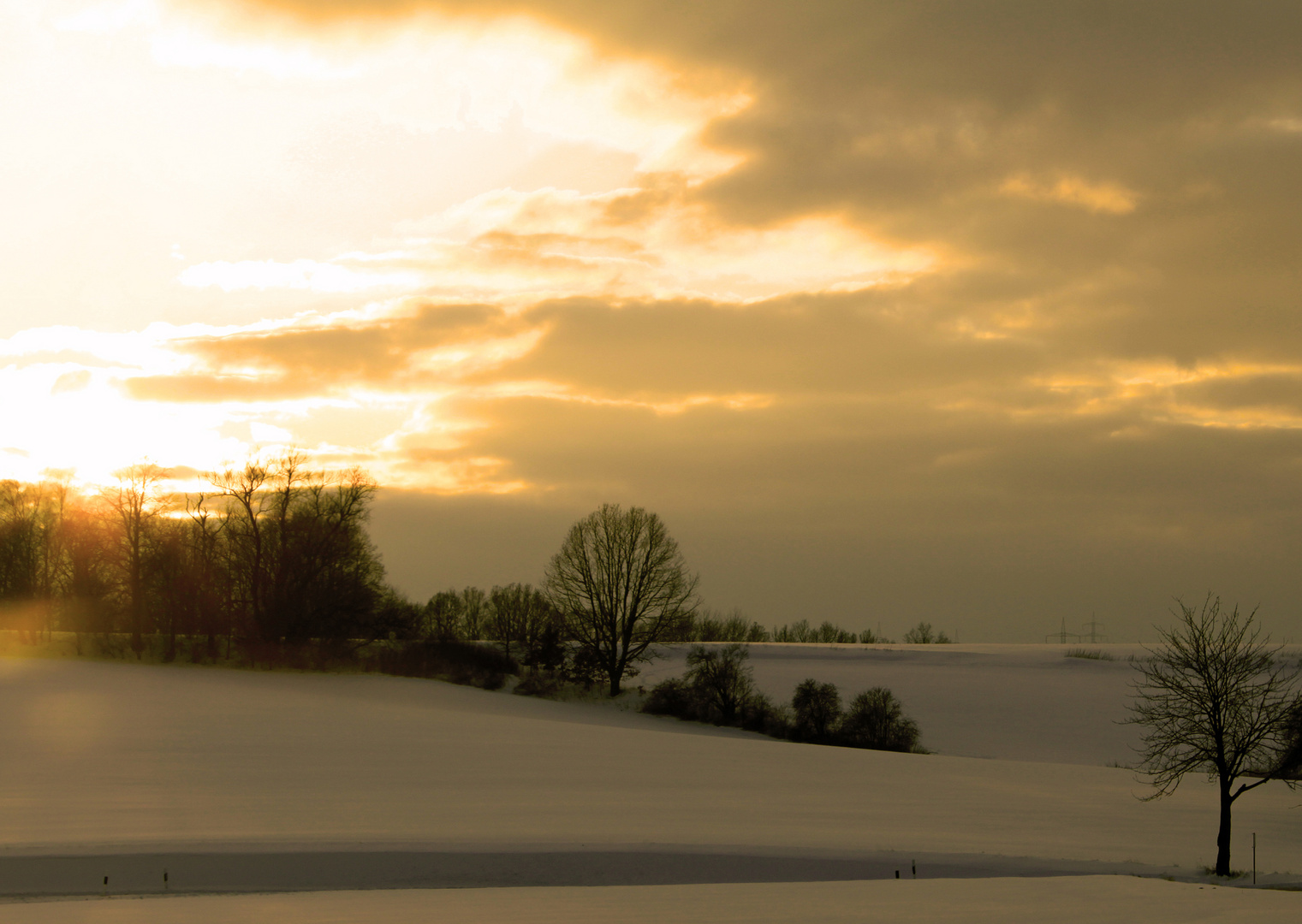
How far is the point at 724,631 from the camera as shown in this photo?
113m

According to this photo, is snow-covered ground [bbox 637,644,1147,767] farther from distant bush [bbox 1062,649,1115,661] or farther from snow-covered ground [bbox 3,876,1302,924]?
snow-covered ground [bbox 3,876,1302,924]

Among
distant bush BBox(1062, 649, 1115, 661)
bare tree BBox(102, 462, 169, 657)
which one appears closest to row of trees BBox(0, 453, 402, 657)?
bare tree BBox(102, 462, 169, 657)

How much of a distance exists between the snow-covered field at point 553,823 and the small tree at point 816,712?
46.0 feet

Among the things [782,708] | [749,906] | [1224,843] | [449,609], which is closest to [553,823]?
[749,906]

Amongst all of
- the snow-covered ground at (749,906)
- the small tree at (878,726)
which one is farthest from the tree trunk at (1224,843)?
the small tree at (878,726)

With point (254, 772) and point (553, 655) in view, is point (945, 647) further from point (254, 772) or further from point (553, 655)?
point (254, 772)

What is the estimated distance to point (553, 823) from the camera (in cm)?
2012

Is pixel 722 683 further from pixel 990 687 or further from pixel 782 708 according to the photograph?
pixel 990 687

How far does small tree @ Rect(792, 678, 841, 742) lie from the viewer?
164ft

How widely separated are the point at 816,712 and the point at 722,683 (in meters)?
6.86

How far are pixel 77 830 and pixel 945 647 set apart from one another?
6688 cm

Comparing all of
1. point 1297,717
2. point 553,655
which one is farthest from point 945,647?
point 1297,717

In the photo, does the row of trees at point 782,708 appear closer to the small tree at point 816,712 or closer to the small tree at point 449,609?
the small tree at point 816,712

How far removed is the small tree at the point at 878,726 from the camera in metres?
46.9
